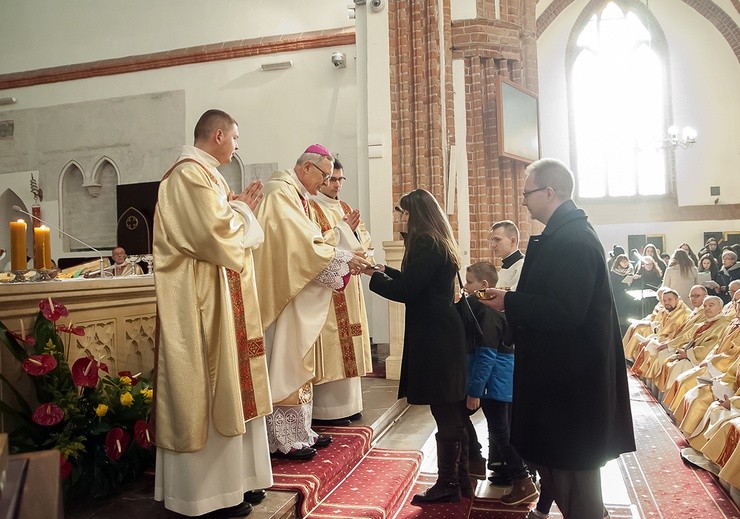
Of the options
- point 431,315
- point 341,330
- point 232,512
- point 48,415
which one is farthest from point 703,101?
point 48,415

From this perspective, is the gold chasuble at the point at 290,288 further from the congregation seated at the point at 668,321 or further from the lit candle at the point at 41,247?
the congregation seated at the point at 668,321

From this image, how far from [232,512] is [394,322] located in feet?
13.7

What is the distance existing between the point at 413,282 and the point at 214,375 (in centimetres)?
111

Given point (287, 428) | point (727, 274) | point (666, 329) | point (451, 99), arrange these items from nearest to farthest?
point (287, 428) < point (666, 329) < point (451, 99) < point (727, 274)

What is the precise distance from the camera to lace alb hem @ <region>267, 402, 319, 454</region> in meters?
3.95

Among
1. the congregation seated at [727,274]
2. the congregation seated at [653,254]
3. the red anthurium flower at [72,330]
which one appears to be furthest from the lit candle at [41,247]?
the congregation seated at [653,254]

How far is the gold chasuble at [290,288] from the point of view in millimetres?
3912

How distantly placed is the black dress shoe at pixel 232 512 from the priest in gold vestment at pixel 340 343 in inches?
56.0

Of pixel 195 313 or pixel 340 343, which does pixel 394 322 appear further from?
pixel 195 313

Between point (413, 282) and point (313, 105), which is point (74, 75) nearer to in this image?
point (313, 105)

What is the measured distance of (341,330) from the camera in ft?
15.1

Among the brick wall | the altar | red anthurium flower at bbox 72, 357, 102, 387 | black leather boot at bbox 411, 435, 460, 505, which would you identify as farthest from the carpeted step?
the brick wall

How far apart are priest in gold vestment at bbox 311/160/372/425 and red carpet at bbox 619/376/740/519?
197 centimetres

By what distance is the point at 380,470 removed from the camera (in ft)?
13.9
